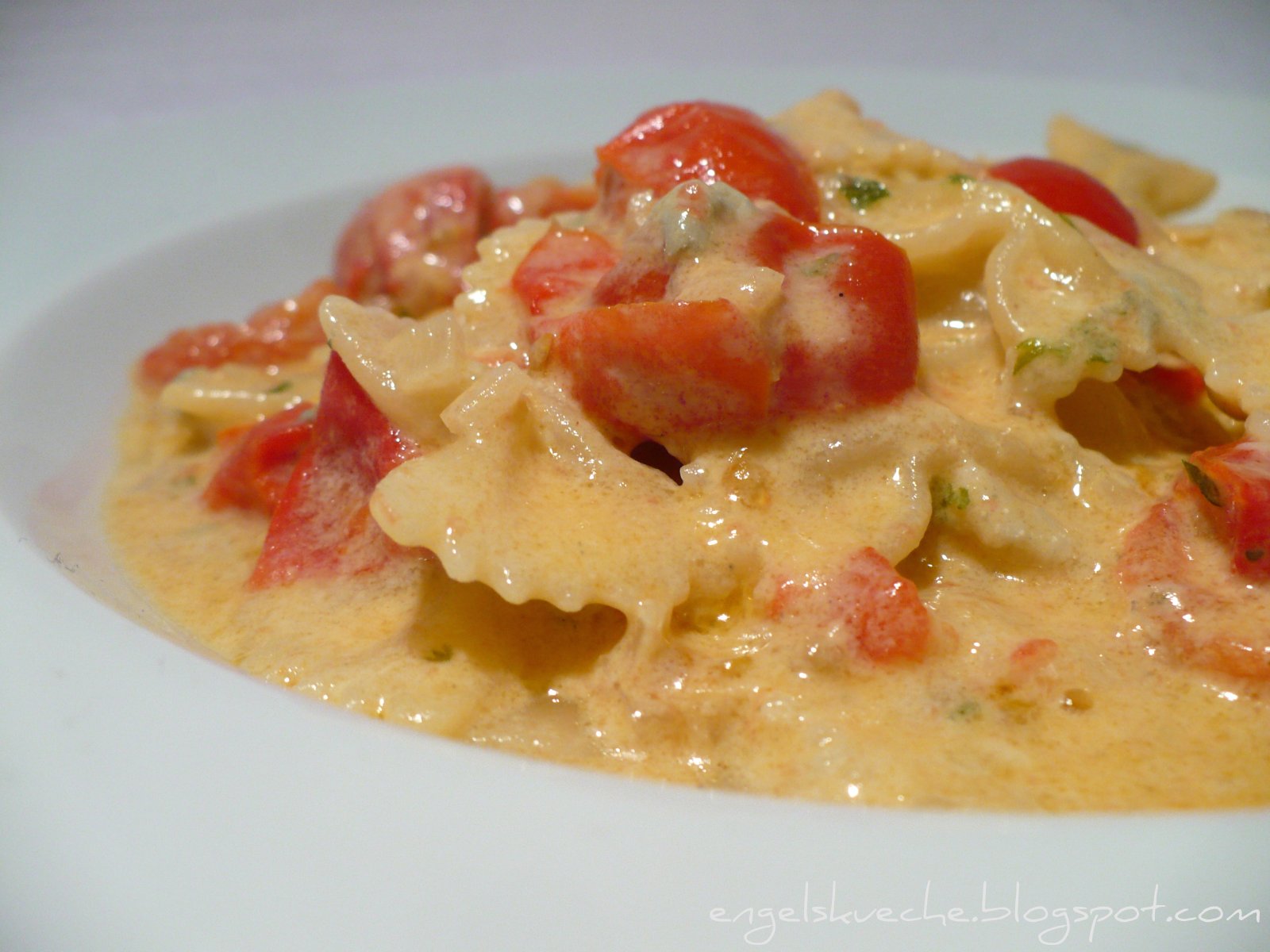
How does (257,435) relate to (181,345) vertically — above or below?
above

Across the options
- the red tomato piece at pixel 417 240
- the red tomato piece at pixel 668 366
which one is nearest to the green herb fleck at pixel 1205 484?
the red tomato piece at pixel 668 366

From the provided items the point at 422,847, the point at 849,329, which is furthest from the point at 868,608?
the point at 422,847

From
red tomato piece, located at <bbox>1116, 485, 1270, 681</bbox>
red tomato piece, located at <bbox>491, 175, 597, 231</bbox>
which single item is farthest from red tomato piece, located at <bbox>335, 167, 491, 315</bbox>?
red tomato piece, located at <bbox>1116, 485, 1270, 681</bbox>

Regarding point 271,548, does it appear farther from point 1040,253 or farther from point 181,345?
point 1040,253

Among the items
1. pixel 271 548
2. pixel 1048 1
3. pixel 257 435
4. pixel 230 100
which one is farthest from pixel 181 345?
pixel 1048 1

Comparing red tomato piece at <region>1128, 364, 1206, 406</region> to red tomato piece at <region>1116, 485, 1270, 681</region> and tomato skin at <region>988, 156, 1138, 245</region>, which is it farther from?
red tomato piece at <region>1116, 485, 1270, 681</region>

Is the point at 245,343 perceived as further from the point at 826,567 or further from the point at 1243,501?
the point at 1243,501

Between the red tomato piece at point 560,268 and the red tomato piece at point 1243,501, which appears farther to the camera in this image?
the red tomato piece at point 560,268

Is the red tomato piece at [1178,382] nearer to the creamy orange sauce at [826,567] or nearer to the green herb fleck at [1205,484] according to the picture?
the creamy orange sauce at [826,567]
